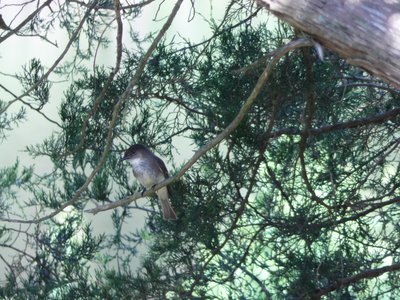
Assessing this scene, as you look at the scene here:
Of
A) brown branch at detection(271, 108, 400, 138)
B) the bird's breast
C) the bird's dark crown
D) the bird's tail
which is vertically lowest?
brown branch at detection(271, 108, 400, 138)

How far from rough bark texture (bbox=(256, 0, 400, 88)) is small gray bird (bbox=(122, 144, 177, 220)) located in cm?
129

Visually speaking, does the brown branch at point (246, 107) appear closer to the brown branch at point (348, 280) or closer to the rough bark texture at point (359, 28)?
the rough bark texture at point (359, 28)

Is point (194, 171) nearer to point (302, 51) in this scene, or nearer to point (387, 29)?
point (302, 51)

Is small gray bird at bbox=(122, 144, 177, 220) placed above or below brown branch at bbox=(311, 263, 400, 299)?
above

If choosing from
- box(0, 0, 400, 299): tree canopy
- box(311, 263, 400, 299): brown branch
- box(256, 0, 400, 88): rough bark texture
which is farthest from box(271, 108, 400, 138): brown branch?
box(256, 0, 400, 88): rough bark texture

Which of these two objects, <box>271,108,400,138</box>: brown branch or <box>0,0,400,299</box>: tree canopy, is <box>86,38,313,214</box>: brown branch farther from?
<box>271,108,400,138</box>: brown branch

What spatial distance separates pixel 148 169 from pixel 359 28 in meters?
2.33

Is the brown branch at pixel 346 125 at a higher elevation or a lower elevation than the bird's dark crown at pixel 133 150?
lower

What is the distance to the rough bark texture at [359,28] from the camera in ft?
5.46

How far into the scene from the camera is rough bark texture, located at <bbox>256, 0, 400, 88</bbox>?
5.46 ft

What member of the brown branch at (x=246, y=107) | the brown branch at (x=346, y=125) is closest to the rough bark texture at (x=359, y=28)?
the brown branch at (x=246, y=107)

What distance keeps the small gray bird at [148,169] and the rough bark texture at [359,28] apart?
129 centimetres

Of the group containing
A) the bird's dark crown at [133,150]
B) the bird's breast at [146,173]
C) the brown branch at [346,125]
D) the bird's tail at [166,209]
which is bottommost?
the brown branch at [346,125]

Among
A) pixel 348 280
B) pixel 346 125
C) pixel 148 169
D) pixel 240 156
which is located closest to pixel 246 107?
pixel 240 156
